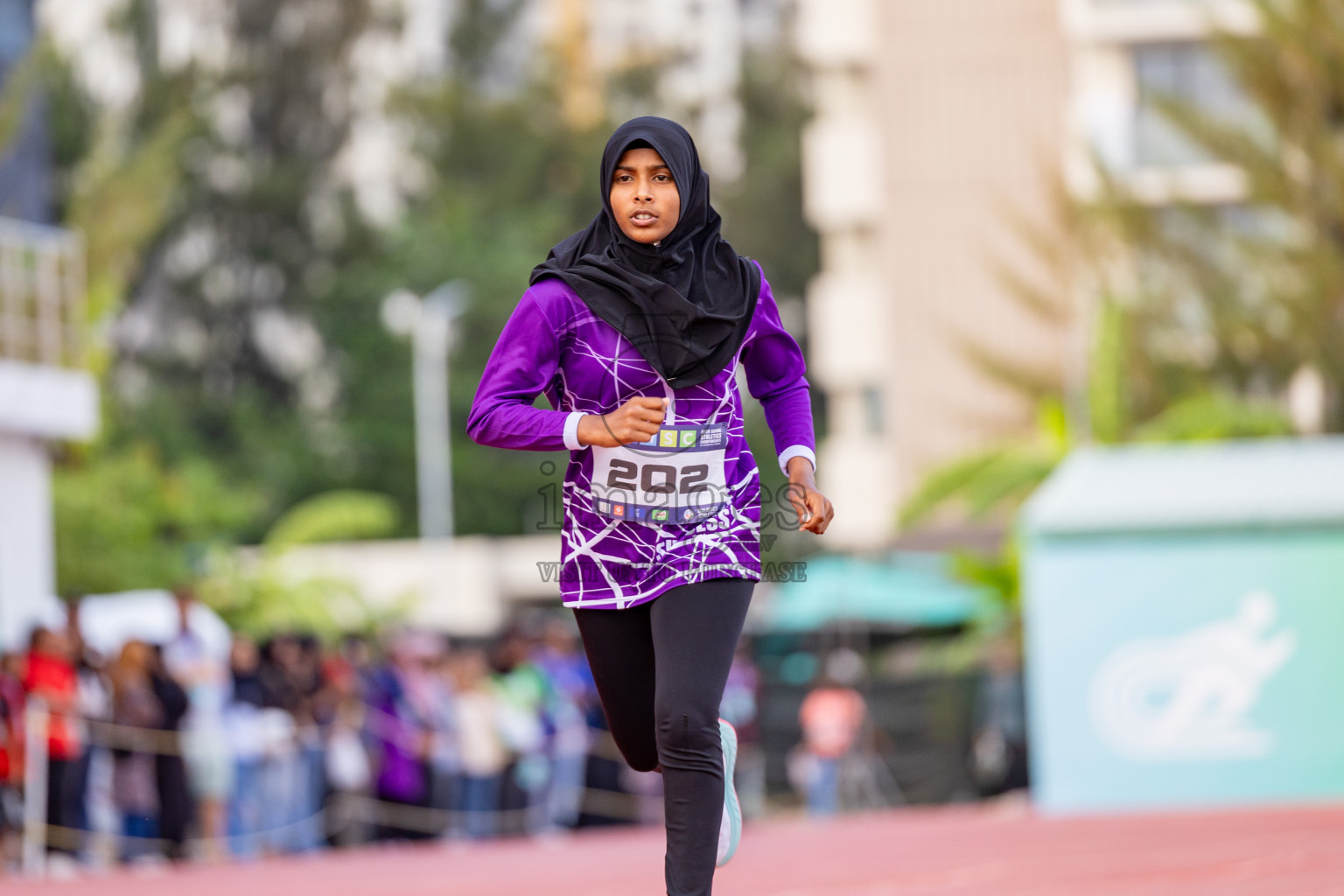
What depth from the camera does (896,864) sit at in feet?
36.8

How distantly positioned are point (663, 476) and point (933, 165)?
3557 cm

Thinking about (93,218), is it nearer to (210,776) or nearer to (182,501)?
(182,501)

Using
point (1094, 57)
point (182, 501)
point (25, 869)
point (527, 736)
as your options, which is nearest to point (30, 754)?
point (25, 869)

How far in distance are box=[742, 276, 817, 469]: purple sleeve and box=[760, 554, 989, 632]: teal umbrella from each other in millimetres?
22576

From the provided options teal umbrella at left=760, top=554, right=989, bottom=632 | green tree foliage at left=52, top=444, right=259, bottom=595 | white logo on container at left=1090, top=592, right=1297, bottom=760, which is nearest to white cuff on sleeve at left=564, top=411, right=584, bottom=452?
white logo on container at left=1090, top=592, right=1297, bottom=760

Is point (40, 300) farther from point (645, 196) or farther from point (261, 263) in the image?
point (261, 263)

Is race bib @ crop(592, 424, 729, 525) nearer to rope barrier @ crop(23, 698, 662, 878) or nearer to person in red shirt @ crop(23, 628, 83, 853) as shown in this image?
rope barrier @ crop(23, 698, 662, 878)

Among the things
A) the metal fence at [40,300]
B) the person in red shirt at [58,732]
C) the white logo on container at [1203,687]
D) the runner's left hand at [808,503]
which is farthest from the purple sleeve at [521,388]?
the metal fence at [40,300]

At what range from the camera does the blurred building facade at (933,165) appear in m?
38.4

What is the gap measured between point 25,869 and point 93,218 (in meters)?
17.0

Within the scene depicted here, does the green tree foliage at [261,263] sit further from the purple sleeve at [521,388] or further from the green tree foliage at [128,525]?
the purple sleeve at [521,388]

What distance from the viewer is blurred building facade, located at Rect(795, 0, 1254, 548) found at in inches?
1512

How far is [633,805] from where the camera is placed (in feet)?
63.3

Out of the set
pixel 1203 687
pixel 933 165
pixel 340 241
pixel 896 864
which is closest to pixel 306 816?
pixel 896 864
